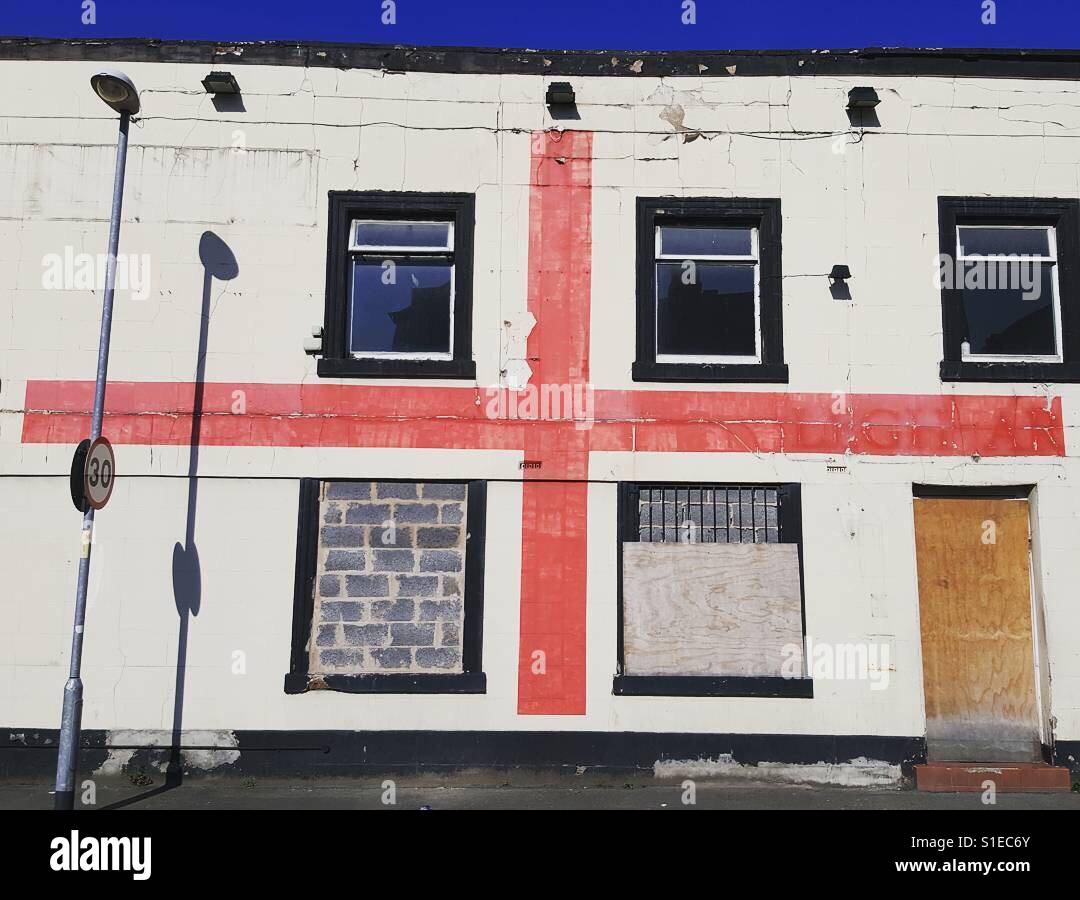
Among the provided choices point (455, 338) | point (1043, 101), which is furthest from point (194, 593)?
point (1043, 101)

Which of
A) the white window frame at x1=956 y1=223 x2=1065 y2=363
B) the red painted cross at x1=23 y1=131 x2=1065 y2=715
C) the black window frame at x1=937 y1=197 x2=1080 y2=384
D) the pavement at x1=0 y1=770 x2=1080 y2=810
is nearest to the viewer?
the pavement at x1=0 y1=770 x2=1080 y2=810

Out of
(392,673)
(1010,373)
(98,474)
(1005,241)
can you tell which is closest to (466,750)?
(392,673)

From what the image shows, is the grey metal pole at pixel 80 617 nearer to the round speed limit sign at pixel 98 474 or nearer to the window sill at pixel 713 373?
the round speed limit sign at pixel 98 474

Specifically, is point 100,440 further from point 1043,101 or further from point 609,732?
point 1043,101

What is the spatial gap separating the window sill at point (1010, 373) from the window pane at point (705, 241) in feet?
8.20

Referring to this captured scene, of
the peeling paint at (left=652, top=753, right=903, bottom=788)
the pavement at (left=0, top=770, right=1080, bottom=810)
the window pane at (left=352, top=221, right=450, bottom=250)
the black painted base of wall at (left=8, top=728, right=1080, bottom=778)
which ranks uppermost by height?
the window pane at (left=352, top=221, right=450, bottom=250)

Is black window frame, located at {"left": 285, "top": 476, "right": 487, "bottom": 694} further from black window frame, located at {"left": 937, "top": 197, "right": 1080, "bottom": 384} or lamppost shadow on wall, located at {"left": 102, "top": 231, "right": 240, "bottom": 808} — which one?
black window frame, located at {"left": 937, "top": 197, "right": 1080, "bottom": 384}

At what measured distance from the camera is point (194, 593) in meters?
9.67

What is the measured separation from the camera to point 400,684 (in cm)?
957

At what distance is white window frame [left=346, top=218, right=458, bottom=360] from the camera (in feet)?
33.9

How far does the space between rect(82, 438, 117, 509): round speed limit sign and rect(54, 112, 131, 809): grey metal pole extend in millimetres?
93

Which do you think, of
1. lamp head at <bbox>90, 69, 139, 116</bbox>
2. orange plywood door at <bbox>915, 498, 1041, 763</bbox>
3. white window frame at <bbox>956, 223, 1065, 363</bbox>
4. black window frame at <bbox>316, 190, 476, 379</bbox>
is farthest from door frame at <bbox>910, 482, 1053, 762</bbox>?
lamp head at <bbox>90, 69, 139, 116</bbox>

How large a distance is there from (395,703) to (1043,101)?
9.55 metres

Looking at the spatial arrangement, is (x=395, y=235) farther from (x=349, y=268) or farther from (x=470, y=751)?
(x=470, y=751)
